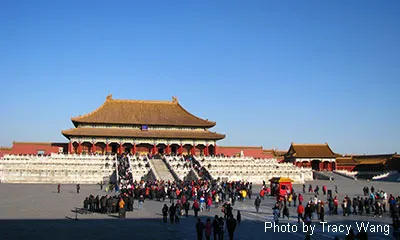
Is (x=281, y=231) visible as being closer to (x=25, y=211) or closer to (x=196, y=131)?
(x=25, y=211)

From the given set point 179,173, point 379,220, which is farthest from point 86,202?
point 179,173

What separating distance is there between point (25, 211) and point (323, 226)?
15.1 m

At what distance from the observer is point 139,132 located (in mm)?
67062

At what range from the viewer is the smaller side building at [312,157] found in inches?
2906

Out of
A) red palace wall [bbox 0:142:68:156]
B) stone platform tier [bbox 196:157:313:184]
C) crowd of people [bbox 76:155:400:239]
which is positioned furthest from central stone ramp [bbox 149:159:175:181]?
red palace wall [bbox 0:142:68:156]

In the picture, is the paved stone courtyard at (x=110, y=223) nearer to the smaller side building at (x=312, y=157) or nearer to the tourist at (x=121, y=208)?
the tourist at (x=121, y=208)

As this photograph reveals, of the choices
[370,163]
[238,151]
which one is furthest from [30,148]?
[370,163]

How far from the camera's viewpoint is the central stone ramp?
44.9 metres

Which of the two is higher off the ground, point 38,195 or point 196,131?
point 196,131

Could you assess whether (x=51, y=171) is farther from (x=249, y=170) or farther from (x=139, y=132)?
(x=249, y=170)

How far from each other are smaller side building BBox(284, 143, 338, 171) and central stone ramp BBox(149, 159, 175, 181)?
29.8 m

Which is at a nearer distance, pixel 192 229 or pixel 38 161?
pixel 192 229

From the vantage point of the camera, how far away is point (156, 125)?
227 ft

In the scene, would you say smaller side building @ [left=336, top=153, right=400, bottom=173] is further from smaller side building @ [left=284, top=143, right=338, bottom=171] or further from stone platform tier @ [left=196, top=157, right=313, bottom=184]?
stone platform tier @ [left=196, top=157, right=313, bottom=184]
